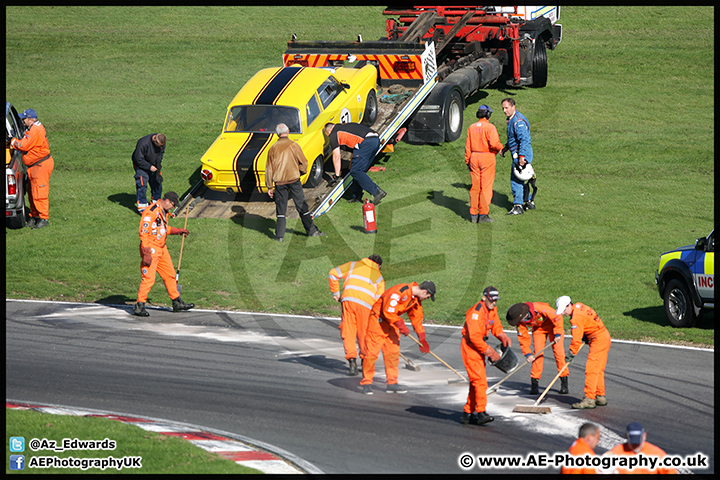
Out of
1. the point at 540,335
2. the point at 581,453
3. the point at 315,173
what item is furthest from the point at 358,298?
the point at 315,173

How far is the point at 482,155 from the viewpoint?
15.8 metres

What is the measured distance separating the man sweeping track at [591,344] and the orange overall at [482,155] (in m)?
6.40

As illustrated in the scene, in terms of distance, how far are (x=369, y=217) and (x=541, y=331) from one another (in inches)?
239

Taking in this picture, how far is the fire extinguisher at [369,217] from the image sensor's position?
51.3 feet

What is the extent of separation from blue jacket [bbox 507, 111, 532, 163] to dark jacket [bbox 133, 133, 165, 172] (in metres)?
6.90

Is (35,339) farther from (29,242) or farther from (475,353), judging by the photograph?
(475,353)

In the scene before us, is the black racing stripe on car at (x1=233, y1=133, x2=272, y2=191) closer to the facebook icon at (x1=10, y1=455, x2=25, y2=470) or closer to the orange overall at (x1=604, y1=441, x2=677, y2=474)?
the facebook icon at (x1=10, y1=455, x2=25, y2=470)

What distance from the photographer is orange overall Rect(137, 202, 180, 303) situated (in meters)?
12.4

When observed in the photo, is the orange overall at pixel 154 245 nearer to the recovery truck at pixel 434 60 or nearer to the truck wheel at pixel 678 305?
the recovery truck at pixel 434 60

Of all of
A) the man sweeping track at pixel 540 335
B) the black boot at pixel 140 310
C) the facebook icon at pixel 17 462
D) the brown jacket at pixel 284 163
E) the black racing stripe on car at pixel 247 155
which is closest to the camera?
the facebook icon at pixel 17 462

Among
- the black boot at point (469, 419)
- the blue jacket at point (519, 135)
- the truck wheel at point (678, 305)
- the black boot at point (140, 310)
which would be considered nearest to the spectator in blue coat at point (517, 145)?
the blue jacket at point (519, 135)

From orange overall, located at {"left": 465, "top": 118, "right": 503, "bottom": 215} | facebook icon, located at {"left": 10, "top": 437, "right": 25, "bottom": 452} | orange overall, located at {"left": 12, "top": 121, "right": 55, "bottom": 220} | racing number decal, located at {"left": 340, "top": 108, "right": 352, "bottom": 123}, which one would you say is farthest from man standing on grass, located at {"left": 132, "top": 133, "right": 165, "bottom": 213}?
facebook icon, located at {"left": 10, "top": 437, "right": 25, "bottom": 452}

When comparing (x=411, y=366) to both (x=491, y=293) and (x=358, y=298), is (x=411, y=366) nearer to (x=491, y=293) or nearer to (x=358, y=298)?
(x=358, y=298)
